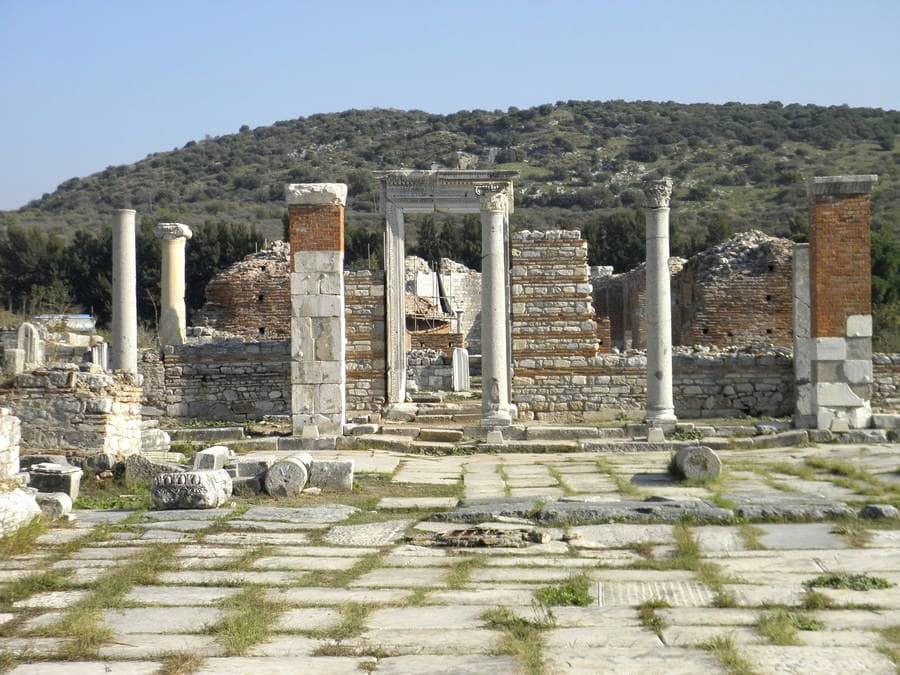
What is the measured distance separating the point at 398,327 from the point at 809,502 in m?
12.6

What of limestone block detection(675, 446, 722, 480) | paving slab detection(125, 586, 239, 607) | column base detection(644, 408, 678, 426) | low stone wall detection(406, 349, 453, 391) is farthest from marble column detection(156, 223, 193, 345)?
paving slab detection(125, 586, 239, 607)

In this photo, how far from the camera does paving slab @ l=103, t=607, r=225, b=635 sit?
572 centimetres

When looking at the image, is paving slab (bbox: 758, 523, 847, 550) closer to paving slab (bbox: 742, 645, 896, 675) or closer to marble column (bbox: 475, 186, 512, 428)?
paving slab (bbox: 742, 645, 896, 675)

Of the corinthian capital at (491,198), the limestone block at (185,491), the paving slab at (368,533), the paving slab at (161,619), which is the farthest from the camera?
the corinthian capital at (491,198)

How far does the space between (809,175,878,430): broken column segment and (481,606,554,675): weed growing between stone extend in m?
12.6

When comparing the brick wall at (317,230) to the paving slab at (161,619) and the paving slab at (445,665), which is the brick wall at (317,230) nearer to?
the paving slab at (161,619)

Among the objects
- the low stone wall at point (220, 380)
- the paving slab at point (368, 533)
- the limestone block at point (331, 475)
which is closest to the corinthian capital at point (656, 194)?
the low stone wall at point (220, 380)

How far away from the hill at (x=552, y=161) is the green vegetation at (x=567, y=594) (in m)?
40.4

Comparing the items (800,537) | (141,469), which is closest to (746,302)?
(141,469)

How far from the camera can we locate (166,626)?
19.0 feet

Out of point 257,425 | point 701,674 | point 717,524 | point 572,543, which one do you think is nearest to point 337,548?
point 572,543

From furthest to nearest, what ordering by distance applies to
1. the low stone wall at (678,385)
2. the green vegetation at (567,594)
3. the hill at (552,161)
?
the hill at (552,161)
the low stone wall at (678,385)
the green vegetation at (567,594)

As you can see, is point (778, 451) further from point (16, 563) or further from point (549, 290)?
point (16, 563)

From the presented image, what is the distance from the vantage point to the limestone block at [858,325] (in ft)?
56.7
